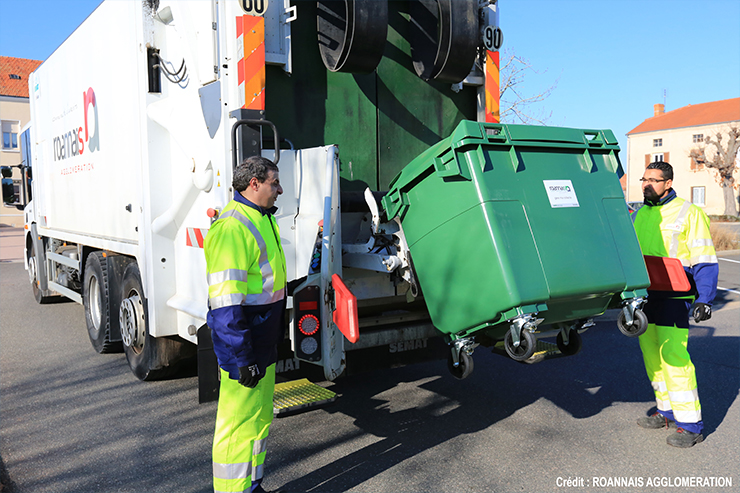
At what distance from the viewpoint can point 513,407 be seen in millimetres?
4113

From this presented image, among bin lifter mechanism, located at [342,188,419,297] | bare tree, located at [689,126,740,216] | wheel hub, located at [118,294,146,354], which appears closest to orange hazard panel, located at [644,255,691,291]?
bin lifter mechanism, located at [342,188,419,297]

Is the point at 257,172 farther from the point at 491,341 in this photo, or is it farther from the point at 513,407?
Result: the point at 513,407

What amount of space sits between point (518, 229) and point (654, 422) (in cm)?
187

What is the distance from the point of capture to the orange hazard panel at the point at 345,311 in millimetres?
2846

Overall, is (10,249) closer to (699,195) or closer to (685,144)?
(699,195)

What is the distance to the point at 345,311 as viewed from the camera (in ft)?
9.55


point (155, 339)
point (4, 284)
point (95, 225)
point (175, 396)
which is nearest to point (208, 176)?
point (155, 339)

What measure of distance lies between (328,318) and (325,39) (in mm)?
1824

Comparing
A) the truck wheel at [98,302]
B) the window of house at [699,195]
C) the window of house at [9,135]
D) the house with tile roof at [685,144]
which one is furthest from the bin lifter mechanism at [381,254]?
the window of house at [699,195]

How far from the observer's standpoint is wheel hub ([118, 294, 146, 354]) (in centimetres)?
438

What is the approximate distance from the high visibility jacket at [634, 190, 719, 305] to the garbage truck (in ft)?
2.53

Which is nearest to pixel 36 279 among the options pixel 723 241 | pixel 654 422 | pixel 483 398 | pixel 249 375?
pixel 483 398

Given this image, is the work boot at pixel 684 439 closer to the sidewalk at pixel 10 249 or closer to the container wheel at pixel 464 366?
the container wheel at pixel 464 366

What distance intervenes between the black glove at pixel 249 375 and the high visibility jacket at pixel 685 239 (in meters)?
2.54
